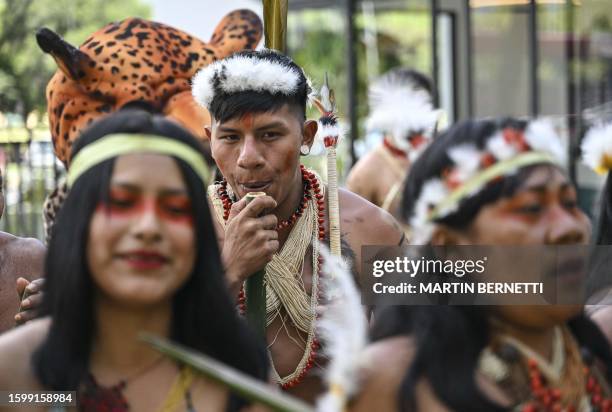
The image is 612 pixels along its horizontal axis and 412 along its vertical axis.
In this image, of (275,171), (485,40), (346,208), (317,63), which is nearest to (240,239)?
(275,171)

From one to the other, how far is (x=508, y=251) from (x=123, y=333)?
0.80 meters

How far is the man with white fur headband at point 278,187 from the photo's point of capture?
3.53m

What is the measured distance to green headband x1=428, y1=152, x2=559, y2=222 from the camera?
7.25ft

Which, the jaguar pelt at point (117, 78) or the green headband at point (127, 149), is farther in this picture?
the jaguar pelt at point (117, 78)

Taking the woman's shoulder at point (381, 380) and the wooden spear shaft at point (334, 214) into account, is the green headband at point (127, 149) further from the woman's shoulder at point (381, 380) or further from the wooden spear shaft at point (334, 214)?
the wooden spear shaft at point (334, 214)

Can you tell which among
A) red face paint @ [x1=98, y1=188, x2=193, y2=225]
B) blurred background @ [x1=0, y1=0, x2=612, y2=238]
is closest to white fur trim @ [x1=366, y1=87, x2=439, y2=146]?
blurred background @ [x1=0, y1=0, x2=612, y2=238]

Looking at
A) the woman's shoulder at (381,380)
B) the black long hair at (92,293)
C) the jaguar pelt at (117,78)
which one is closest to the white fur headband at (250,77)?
the jaguar pelt at (117,78)

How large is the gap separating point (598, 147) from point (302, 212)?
43.2 inches

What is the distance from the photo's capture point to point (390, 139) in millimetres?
7102

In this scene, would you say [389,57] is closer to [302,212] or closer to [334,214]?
[302,212]

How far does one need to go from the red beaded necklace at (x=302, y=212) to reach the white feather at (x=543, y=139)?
4.66 feet

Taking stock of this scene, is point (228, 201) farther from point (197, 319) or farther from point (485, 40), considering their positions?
point (485, 40)

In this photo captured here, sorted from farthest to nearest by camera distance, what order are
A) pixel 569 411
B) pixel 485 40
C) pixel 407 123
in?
1. pixel 485 40
2. pixel 407 123
3. pixel 569 411

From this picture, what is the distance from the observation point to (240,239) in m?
3.30
